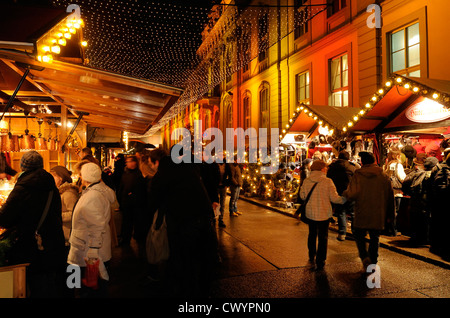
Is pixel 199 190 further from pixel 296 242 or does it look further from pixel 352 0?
pixel 352 0

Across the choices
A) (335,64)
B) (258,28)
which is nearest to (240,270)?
(335,64)

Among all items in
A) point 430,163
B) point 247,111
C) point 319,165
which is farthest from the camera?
point 247,111

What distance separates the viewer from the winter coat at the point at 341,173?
7.88 m

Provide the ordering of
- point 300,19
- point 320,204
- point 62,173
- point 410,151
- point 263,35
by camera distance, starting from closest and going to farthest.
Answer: point 62,173 < point 320,204 < point 410,151 < point 300,19 < point 263,35

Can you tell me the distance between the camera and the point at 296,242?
24.9 feet

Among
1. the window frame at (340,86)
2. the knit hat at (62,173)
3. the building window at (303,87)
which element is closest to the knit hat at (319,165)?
the knit hat at (62,173)

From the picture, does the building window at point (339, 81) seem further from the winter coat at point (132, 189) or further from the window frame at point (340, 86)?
the winter coat at point (132, 189)

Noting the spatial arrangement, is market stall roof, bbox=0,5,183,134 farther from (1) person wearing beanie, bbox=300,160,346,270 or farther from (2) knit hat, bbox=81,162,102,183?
(1) person wearing beanie, bbox=300,160,346,270

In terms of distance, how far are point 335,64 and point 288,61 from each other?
3.61m

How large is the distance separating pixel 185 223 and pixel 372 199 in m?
3.25

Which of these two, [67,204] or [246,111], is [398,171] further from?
[246,111]

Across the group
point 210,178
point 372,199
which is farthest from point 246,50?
point 372,199

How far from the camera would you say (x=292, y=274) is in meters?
5.41

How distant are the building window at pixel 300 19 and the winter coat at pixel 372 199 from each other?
11871 mm
